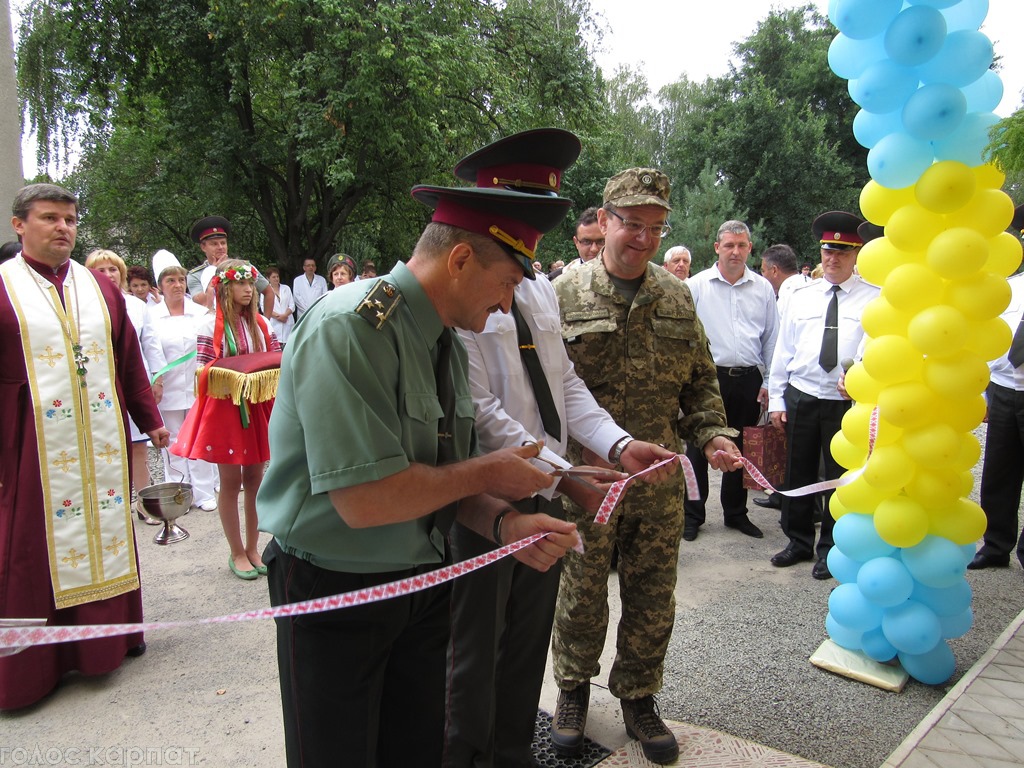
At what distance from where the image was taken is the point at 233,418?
457cm

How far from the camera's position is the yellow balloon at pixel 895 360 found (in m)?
3.26

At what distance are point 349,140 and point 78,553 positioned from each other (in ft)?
40.7

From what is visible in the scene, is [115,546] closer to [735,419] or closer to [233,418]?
[233,418]

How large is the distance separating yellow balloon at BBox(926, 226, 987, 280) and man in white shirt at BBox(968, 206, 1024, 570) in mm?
2373

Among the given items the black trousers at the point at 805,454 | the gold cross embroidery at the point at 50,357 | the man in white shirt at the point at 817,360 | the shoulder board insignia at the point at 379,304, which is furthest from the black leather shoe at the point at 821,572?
the gold cross embroidery at the point at 50,357

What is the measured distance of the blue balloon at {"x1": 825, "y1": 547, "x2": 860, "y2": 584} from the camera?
3.59 m

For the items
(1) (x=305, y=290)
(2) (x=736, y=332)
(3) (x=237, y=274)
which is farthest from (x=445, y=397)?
(1) (x=305, y=290)

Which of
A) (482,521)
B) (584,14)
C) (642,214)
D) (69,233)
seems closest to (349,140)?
(69,233)

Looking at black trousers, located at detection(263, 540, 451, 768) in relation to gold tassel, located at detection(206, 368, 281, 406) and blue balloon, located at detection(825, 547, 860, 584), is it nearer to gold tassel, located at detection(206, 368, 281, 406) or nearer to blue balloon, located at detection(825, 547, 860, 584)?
blue balloon, located at detection(825, 547, 860, 584)

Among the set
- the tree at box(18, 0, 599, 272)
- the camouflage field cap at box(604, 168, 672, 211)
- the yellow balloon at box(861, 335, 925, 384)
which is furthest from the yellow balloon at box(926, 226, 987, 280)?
the tree at box(18, 0, 599, 272)

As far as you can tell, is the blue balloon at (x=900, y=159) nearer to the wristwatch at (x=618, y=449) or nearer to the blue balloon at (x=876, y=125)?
the blue balloon at (x=876, y=125)

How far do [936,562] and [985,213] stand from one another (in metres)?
1.57

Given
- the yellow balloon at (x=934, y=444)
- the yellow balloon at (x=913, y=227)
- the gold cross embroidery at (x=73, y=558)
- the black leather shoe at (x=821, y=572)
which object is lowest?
the black leather shoe at (x=821, y=572)

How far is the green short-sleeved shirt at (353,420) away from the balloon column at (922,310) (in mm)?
2358
